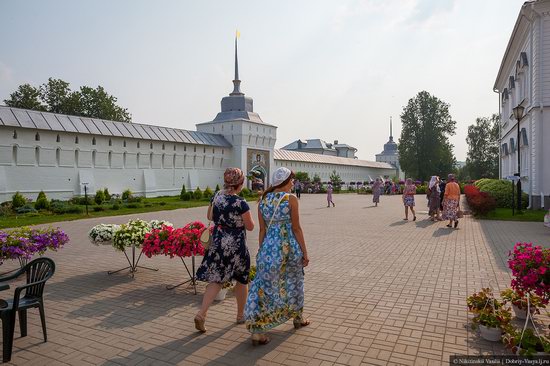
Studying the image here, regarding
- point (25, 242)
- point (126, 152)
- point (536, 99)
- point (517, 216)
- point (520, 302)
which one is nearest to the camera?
point (520, 302)

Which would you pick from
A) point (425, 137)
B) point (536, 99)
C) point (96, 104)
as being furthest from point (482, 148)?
point (96, 104)

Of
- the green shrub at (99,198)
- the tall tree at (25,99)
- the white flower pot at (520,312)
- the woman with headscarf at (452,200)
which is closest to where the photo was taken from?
the white flower pot at (520,312)

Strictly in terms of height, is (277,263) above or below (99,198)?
below

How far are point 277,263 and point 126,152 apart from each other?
33.5 meters

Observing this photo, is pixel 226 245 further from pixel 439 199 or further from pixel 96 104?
pixel 96 104

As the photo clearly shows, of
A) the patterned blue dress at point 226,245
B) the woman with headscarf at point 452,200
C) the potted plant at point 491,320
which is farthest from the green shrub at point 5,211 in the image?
the potted plant at point 491,320

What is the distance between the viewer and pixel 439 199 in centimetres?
1586

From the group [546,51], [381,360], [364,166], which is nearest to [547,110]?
[546,51]

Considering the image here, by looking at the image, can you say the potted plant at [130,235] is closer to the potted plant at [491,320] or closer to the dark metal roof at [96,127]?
the potted plant at [491,320]

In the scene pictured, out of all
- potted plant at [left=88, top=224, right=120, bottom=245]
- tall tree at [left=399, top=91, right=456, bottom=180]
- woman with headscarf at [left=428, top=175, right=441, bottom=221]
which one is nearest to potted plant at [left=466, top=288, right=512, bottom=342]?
potted plant at [left=88, top=224, right=120, bottom=245]

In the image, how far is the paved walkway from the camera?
3.94 meters

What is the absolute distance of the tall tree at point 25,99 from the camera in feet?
146

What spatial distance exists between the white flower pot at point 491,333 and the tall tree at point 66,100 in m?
50.4

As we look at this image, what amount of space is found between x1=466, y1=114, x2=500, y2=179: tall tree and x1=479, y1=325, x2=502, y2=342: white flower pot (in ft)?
206
